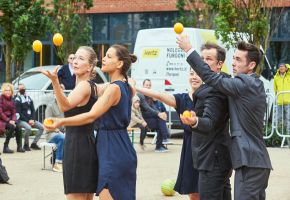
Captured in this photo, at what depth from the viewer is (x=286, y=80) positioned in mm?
18344

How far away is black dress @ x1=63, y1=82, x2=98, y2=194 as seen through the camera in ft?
22.1

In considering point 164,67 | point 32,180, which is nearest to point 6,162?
point 32,180

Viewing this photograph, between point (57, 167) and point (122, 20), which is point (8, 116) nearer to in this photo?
point (57, 167)

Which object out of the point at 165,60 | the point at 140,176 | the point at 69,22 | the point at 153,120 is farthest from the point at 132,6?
the point at 140,176

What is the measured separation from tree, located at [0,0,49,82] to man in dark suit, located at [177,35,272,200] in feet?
53.2

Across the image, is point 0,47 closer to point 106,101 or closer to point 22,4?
point 22,4

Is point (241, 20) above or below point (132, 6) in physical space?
below

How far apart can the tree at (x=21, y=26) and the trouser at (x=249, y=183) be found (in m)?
16.4

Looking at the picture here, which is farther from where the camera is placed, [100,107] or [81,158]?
[81,158]

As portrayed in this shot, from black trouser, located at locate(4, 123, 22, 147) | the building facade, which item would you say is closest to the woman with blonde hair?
black trouser, located at locate(4, 123, 22, 147)

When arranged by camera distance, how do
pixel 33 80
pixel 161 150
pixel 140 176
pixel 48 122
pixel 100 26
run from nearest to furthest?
1. pixel 48 122
2. pixel 140 176
3. pixel 161 150
4. pixel 33 80
5. pixel 100 26

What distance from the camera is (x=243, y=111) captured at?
6.06 meters

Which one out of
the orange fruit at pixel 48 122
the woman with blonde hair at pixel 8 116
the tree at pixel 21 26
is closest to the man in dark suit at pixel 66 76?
the woman with blonde hair at pixel 8 116

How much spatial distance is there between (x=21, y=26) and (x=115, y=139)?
15780mm
